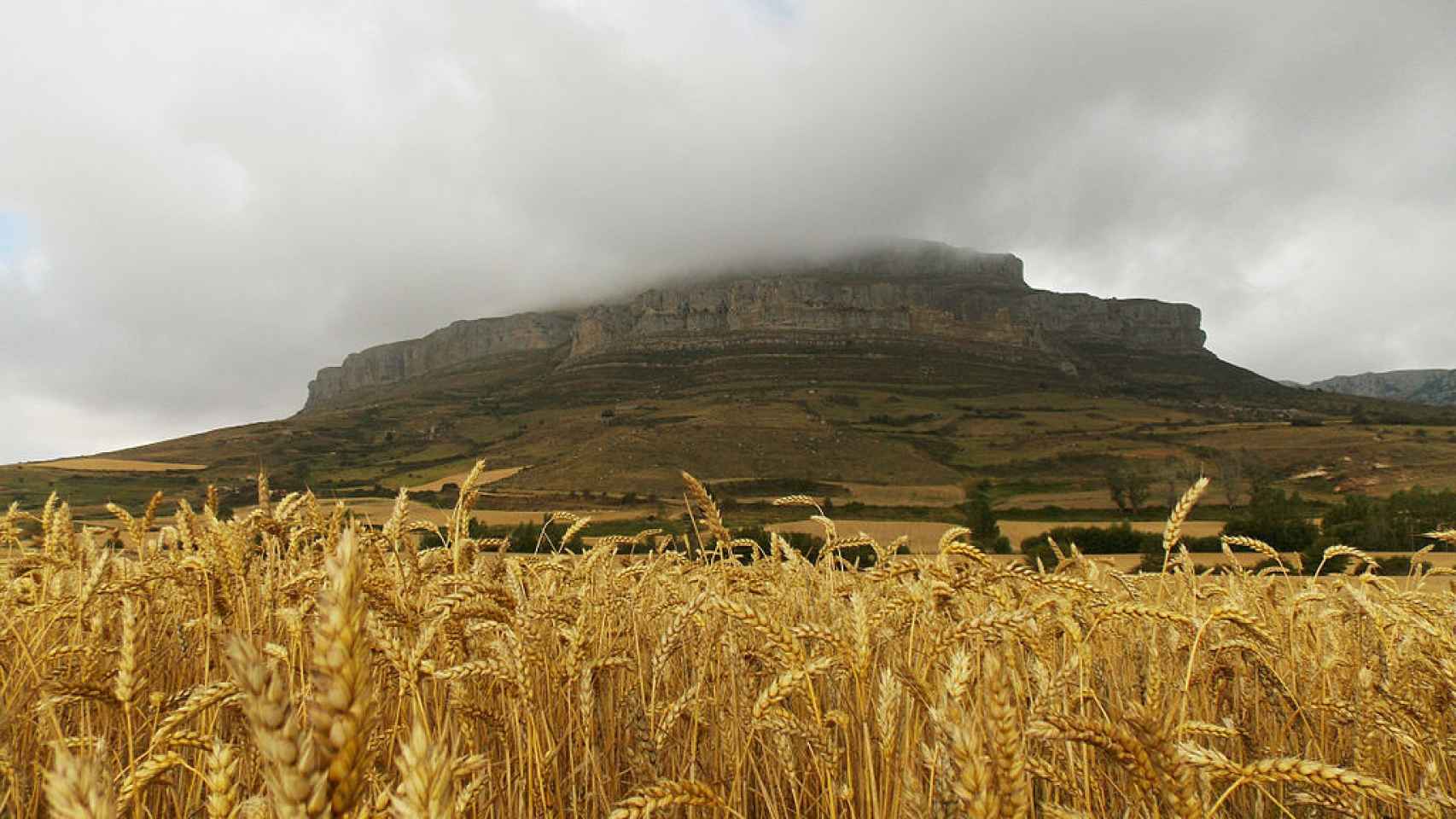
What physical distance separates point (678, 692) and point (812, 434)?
110756 mm

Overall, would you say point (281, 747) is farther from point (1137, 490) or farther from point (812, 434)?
point (812, 434)

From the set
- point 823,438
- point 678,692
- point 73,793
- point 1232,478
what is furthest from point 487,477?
point 73,793

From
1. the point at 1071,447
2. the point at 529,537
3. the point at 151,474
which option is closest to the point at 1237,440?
the point at 1071,447

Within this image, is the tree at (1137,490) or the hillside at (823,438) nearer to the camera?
the tree at (1137,490)

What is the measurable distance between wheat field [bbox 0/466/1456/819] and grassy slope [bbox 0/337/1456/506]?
251 ft

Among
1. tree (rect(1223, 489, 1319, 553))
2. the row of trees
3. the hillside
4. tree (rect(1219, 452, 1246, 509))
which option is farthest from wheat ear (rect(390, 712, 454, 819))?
tree (rect(1219, 452, 1246, 509))

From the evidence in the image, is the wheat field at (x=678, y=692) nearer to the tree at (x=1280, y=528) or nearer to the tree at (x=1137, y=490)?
the tree at (x=1280, y=528)

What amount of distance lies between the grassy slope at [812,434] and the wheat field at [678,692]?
251 feet

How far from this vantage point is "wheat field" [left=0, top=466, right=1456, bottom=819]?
1.24 m

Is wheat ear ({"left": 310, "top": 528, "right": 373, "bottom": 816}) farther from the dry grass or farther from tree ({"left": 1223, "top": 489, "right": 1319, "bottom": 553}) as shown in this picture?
the dry grass

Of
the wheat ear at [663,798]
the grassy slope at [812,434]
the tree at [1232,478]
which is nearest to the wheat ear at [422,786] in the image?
the wheat ear at [663,798]

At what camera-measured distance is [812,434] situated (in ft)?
374

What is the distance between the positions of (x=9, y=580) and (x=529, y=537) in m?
23.2

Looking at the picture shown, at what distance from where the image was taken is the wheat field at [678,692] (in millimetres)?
1244
